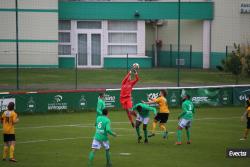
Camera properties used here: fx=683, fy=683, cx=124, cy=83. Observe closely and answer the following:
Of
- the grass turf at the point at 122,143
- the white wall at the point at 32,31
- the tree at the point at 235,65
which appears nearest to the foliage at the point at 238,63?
the tree at the point at 235,65

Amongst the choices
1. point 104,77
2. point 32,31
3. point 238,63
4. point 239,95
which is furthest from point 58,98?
point 32,31

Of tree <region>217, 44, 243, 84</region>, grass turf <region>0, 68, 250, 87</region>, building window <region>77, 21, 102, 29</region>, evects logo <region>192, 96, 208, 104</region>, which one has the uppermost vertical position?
building window <region>77, 21, 102, 29</region>

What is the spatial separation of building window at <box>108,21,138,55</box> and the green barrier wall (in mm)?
19046

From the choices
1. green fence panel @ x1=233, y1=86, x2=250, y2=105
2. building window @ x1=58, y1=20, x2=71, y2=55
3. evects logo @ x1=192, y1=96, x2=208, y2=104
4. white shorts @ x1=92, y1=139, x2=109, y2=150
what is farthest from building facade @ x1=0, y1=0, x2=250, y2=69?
white shorts @ x1=92, y1=139, x2=109, y2=150

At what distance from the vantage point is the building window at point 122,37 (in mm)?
58031

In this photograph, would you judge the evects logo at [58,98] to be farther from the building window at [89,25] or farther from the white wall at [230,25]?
the white wall at [230,25]

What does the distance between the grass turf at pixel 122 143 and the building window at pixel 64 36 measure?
21471 mm

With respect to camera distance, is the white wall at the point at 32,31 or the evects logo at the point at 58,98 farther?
the white wall at the point at 32,31

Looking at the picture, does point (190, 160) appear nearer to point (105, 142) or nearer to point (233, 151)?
point (233, 151)

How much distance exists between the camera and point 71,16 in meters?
57.0

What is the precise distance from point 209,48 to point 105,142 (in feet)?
127

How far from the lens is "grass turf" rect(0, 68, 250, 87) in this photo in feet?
148

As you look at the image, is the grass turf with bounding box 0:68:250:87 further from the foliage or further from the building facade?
the building facade

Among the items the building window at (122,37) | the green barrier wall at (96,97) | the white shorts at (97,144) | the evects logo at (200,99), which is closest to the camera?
the white shorts at (97,144)
